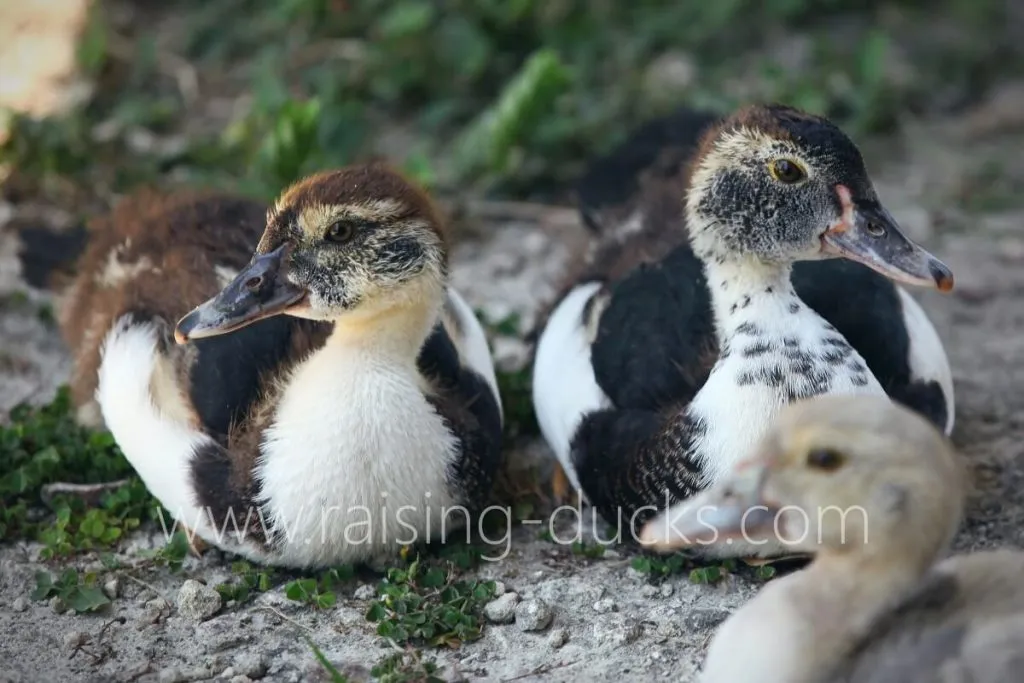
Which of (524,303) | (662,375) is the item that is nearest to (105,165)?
(524,303)

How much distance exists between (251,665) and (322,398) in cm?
72

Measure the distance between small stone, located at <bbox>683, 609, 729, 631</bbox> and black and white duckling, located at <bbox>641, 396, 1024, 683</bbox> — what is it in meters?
0.78

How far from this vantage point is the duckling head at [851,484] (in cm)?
304

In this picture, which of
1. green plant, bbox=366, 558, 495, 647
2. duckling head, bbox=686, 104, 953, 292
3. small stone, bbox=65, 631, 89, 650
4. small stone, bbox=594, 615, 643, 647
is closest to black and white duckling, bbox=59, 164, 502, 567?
green plant, bbox=366, 558, 495, 647

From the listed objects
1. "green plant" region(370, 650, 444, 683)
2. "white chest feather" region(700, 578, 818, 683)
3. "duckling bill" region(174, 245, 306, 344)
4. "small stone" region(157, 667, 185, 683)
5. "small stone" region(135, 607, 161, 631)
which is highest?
"duckling bill" region(174, 245, 306, 344)

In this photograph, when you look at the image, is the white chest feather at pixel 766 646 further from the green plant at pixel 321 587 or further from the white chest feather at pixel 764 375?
the green plant at pixel 321 587

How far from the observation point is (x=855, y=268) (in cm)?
457

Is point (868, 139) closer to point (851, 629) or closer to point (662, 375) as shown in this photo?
point (662, 375)

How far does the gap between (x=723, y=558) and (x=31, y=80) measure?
430 centimetres

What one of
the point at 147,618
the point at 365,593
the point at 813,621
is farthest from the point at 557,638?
the point at 147,618

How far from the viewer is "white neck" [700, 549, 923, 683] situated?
3.06 m

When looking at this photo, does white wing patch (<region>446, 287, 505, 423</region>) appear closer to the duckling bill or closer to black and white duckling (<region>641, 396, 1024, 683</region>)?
the duckling bill

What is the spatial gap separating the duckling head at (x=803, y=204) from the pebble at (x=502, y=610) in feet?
3.70

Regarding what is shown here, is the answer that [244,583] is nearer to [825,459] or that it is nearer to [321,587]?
[321,587]
